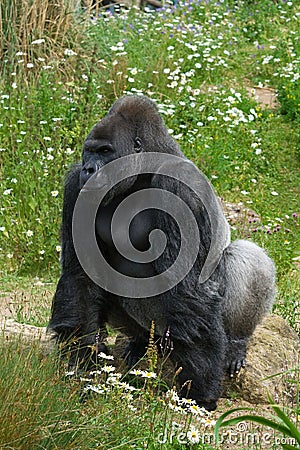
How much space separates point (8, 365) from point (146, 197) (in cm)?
112

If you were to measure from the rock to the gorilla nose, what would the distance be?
123 centimetres

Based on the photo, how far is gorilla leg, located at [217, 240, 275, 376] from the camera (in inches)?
156

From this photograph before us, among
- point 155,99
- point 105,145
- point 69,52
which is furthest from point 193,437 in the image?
point 155,99

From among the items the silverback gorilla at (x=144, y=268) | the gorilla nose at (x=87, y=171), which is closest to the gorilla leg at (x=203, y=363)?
the silverback gorilla at (x=144, y=268)

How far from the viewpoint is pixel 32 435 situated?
8.36ft

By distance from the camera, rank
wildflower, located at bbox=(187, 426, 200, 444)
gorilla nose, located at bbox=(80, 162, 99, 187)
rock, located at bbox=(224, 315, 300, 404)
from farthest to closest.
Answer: rock, located at bbox=(224, 315, 300, 404), gorilla nose, located at bbox=(80, 162, 99, 187), wildflower, located at bbox=(187, 426, 200, 444)

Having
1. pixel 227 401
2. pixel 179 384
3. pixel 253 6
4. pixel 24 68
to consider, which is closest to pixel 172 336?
pixel 179 384

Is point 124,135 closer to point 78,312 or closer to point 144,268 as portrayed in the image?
point 144,268

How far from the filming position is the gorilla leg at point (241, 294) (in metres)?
3.95

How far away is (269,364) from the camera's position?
13.9 ft

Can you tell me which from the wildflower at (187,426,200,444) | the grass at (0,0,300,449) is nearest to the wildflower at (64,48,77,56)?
the grass at (0,0,300,449)

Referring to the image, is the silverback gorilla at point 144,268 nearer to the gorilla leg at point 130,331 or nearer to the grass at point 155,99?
the gorilla leg at point 130,331

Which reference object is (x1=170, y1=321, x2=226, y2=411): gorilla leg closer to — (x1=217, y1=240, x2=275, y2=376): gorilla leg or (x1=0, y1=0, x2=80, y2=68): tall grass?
(x1=217, y1=240, x2=275, y2=376): gorilla leg

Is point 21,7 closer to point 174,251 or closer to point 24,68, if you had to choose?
point 24,68
